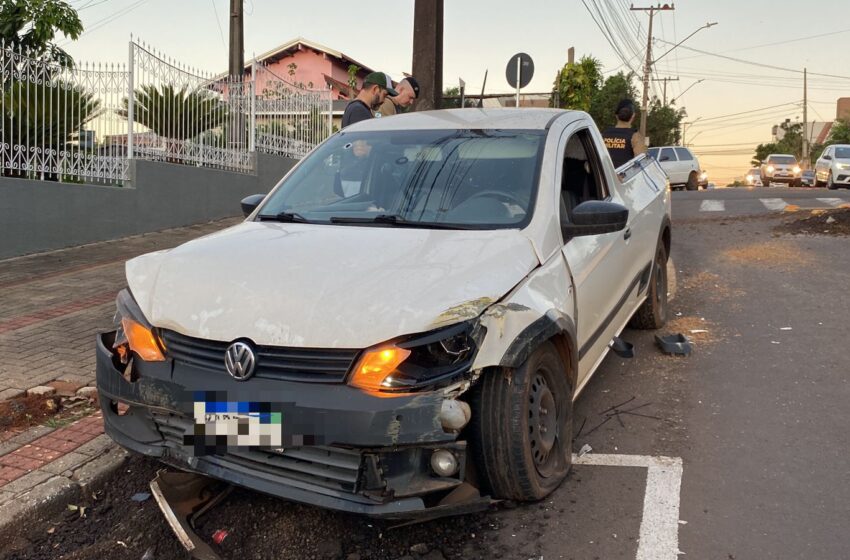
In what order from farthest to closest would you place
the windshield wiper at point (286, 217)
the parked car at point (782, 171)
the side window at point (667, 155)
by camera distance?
1. the parked car at point (782, 171)
2. the side window at point (667, 155)
3. the windshield wiper at point (286, 217)

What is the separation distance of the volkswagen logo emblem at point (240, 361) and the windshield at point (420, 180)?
1.17 metres

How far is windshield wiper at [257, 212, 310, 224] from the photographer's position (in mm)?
3880

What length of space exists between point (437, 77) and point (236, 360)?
761 centimetres

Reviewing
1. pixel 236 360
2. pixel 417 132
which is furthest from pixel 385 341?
pixel 417 132

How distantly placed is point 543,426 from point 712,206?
1331 cm

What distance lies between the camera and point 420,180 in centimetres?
396

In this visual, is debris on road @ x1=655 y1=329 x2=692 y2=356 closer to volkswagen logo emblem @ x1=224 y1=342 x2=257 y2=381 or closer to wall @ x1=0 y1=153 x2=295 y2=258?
volkswagen logo emblem @ x1=224 y1=342 x2=257 y2=381

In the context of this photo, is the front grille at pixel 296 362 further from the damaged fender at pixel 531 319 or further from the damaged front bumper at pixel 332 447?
the damaged fender at pixel 531 319

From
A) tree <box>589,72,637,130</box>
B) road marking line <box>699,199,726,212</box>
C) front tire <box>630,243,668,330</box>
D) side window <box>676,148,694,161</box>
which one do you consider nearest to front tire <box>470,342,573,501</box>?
front tire <box>630,243,668,330</box>

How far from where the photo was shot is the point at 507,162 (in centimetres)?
396

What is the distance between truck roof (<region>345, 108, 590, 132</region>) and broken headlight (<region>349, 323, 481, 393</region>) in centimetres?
187

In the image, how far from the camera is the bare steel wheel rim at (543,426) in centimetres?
309

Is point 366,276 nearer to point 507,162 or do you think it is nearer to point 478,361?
point 478,361

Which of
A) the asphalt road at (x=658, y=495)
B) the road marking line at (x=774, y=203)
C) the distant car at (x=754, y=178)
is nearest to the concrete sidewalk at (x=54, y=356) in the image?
the asphalt road at (x=658, y=495)
